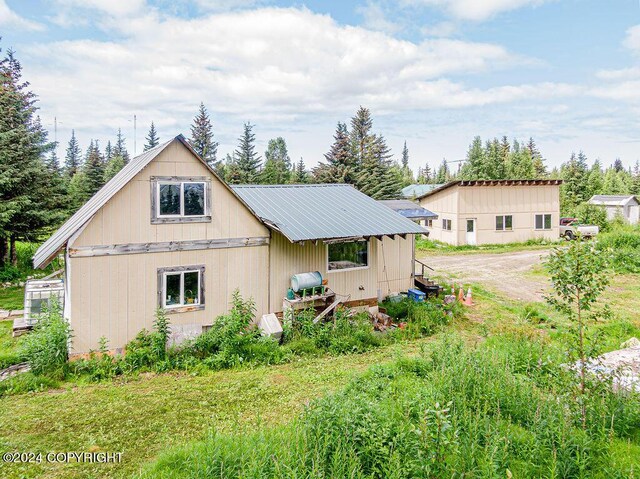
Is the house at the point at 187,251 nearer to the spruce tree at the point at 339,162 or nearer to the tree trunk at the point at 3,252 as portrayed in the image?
the tree trunk at the point at 3,252

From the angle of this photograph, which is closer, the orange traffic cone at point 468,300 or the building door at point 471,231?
the orange traffic cone at point 468,300

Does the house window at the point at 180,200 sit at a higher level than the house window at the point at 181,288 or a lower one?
higher

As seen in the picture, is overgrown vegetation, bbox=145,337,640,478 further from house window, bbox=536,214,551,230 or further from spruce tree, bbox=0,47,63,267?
house window, bbox=536,214,551,230

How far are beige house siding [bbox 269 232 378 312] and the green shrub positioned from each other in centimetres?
514

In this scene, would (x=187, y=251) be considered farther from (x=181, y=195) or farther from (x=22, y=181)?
(x=22, y=181)

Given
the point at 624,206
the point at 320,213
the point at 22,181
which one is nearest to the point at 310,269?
the point at 320,213

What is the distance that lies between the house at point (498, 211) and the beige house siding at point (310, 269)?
18.1 m

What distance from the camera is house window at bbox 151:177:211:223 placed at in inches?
399

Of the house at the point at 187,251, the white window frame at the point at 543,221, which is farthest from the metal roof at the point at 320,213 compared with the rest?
the white window frame at the point at 543,221

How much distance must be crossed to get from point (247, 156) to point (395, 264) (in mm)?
31018

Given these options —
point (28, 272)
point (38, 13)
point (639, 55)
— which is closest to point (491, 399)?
point (639, 55)

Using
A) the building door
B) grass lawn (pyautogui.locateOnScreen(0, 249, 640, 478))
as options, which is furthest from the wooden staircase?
the building door

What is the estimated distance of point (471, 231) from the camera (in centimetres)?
2980
